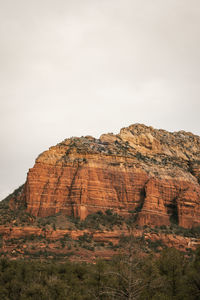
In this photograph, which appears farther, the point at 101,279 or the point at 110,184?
the point at 110,184

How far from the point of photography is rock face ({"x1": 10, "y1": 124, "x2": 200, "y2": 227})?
8156 cm

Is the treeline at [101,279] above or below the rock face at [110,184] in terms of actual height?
below

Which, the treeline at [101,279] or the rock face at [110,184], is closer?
the treeline at [101,279]

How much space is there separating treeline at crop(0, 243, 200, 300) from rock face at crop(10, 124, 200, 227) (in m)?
31.4

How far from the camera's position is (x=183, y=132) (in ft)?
430

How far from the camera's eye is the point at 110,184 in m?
87.9

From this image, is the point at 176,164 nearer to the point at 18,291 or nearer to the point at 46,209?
the point at 46,209

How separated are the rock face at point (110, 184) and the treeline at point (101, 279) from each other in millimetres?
31361

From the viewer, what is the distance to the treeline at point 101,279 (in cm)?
2925

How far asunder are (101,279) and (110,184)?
50.9 m

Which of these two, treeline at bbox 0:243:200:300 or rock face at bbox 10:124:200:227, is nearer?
treeline at bbox 0:243:200:300

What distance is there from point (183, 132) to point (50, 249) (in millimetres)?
82826

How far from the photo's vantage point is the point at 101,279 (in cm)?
3741

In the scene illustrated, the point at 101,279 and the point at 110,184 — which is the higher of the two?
the point at 110,184
